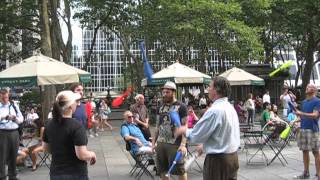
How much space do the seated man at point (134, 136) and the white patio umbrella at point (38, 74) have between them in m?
2.46

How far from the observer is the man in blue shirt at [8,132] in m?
9.73

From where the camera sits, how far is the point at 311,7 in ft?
109

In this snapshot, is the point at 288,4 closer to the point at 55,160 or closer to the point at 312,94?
the point at 312,94

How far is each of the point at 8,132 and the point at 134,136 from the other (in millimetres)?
2532

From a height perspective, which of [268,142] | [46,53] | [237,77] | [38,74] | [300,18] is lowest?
[268,142]

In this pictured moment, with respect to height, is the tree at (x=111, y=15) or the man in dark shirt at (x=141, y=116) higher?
the tree at (x=111, y=15)

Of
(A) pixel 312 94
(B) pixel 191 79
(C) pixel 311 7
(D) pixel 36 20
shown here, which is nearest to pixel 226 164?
(A) pixel 312 94

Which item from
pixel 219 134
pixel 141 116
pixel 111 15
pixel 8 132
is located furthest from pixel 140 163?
pixel 111 15

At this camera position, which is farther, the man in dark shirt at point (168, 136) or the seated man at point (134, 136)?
the seated man at point (134, 136)

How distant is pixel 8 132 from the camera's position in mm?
9789

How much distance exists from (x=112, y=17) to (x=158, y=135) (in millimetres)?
25498

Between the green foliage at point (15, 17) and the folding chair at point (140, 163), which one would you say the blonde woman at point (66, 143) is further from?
the green foliage at point (15, 17)

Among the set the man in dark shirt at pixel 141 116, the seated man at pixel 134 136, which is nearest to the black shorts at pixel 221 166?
the seated man at pixel 134 136

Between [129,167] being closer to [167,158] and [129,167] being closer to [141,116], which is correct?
[141,116]
